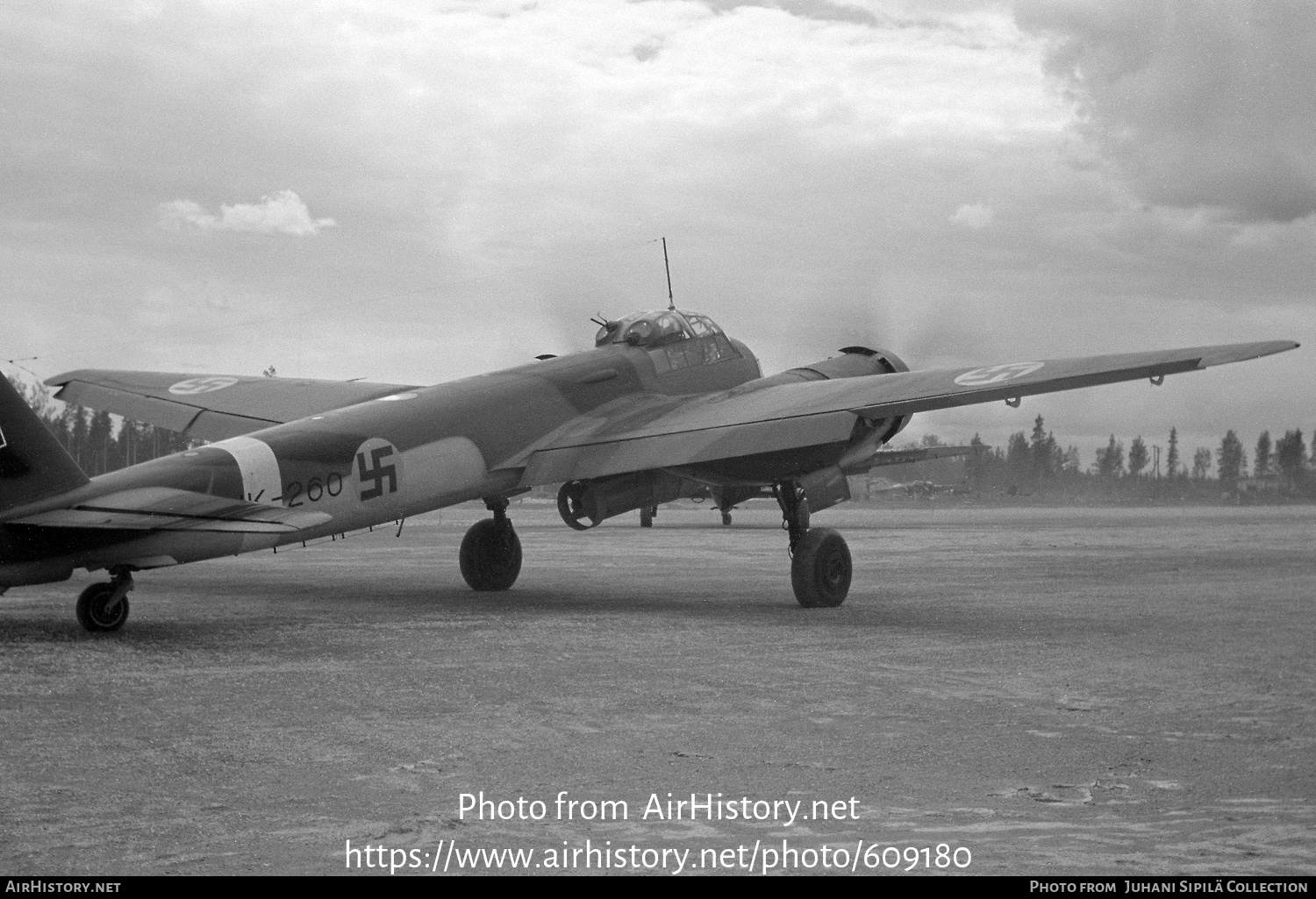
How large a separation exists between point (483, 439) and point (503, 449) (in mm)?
355

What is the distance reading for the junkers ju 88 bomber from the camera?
503 inches

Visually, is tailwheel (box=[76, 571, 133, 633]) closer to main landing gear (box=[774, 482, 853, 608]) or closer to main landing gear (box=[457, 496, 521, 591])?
main landing gear (box=[457, 496, 521, 591])

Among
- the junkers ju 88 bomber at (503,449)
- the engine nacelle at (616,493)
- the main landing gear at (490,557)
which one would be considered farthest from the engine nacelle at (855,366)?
the main landing gear at (490,557)

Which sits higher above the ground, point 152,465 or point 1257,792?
point 152,465

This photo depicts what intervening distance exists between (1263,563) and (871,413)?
1120cm

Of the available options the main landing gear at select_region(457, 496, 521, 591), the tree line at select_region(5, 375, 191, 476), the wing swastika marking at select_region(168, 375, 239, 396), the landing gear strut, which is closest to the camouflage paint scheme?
the landing gear strut

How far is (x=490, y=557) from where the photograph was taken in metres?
19.0

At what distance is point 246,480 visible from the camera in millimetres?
14188

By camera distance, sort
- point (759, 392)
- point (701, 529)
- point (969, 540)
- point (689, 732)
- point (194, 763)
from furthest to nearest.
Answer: point (701, 529) → point (969, 540) → point (759, 392) → point (689, 732) → point (194, 763)

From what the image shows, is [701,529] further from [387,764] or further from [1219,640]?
[387,764]

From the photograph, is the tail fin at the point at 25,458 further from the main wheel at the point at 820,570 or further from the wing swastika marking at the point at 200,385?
the wing swastika marking at the point at 200,385

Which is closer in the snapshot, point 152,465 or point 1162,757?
point 1162,757

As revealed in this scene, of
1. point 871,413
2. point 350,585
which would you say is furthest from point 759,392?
point 350,585

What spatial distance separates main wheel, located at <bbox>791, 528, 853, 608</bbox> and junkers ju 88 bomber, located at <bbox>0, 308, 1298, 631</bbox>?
0.08ft
